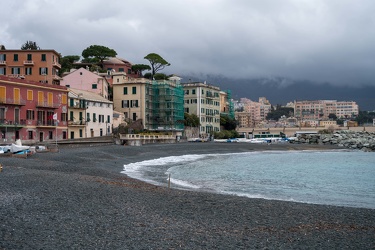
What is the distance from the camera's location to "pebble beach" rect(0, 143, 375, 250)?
39.0 feet

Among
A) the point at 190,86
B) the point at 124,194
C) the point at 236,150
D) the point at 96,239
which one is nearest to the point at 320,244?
the point at 96,239

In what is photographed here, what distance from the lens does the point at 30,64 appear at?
79.2 m

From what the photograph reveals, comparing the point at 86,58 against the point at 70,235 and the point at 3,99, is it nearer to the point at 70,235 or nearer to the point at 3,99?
the point at 3,99

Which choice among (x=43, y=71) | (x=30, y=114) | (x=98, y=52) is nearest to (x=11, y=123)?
Result: (x=30, y=114)

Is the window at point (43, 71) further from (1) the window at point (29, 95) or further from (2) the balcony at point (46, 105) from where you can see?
(1) the window at point (29, 95)

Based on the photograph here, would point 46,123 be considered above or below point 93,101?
below

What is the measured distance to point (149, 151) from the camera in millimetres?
62281

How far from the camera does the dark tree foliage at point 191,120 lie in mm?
101125

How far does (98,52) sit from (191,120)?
2884cm

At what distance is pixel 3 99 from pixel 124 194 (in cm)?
4134

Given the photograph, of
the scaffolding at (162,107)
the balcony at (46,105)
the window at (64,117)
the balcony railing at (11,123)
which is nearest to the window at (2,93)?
the balcony railing at (11,123)

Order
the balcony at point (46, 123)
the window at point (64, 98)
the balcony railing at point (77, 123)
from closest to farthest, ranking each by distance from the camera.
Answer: the balcony at point (46, 123)
the window at point (64, 98)
the balcony railing at point (77, 123)

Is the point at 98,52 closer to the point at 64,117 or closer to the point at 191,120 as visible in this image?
the point at 191,120

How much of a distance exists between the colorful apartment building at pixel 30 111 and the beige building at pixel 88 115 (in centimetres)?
234
